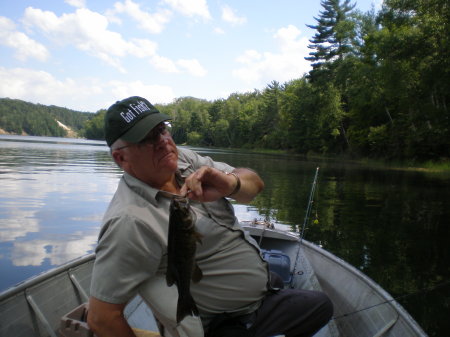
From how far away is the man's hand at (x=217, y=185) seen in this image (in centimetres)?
208

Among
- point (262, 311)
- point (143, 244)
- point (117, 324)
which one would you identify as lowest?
point (262, 311)

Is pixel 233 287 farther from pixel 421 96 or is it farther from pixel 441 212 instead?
pixel 421 96

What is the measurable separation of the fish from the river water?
366 cm

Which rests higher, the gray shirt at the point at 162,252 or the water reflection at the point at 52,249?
the gray shirt at the point at 162,252

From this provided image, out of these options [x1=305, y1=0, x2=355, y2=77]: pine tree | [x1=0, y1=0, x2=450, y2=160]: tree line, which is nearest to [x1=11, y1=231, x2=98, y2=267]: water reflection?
[x1=0, y1=0, x2=450, y2=160]: tree line

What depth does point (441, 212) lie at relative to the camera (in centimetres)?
1416

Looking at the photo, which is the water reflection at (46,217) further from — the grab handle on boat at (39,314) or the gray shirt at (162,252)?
the gray shirt at (162,252)

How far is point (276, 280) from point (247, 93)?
116163 mm

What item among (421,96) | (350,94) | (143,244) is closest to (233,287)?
(143,244)

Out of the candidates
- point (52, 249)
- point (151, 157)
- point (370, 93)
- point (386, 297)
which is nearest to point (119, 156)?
point (151, 157)

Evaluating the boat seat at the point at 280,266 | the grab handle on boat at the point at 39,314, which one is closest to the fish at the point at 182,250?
the grab handle on boat at the point at 39,314

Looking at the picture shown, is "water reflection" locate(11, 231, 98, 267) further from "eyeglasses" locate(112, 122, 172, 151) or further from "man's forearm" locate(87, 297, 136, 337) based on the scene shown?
"eyeglasses" locate(112, 122, 172, 151)

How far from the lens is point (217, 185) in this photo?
2.30 m

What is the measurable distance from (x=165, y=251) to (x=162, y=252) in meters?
0.02
